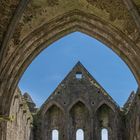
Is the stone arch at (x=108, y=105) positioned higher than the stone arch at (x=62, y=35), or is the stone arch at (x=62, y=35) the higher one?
the stone arch at (x=108, y=105)

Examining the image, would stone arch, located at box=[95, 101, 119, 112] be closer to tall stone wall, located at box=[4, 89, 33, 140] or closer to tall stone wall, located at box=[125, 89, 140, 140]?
tall stone wall, located at box=[125, 89, 140, 140]

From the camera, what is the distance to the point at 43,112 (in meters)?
26.5

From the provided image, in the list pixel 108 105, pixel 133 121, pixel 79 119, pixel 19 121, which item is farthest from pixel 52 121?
pixel 133 121

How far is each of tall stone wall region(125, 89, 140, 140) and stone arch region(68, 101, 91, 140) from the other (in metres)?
2.28

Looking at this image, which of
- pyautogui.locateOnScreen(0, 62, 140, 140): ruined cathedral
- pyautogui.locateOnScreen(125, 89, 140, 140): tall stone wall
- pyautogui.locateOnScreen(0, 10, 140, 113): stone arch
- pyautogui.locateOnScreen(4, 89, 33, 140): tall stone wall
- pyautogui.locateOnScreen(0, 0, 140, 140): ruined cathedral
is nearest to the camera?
pyautogui.locateOnScreen(0, 0, 140, 140): ruined cathedral

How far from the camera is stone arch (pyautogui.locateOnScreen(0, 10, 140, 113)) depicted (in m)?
13.2

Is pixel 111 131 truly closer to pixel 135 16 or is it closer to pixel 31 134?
pixel 31 134

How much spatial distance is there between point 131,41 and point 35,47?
2.83 metres

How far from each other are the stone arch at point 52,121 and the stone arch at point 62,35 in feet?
43.1

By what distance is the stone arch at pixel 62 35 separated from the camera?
13156 millimetres

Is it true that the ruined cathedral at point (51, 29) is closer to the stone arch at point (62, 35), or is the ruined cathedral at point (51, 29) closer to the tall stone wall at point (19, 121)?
the stone arch at point (62, 35)

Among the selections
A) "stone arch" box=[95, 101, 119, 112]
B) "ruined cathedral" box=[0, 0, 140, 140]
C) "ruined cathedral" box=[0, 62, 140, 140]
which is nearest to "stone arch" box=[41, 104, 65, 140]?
"ruined cathedral" box=[0, 62, 140, 140]

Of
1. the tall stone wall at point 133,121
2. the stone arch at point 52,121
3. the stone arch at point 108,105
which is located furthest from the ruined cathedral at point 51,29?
the stone arch at point 108,105

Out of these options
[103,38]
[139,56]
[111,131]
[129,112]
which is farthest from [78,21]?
[111,131]
